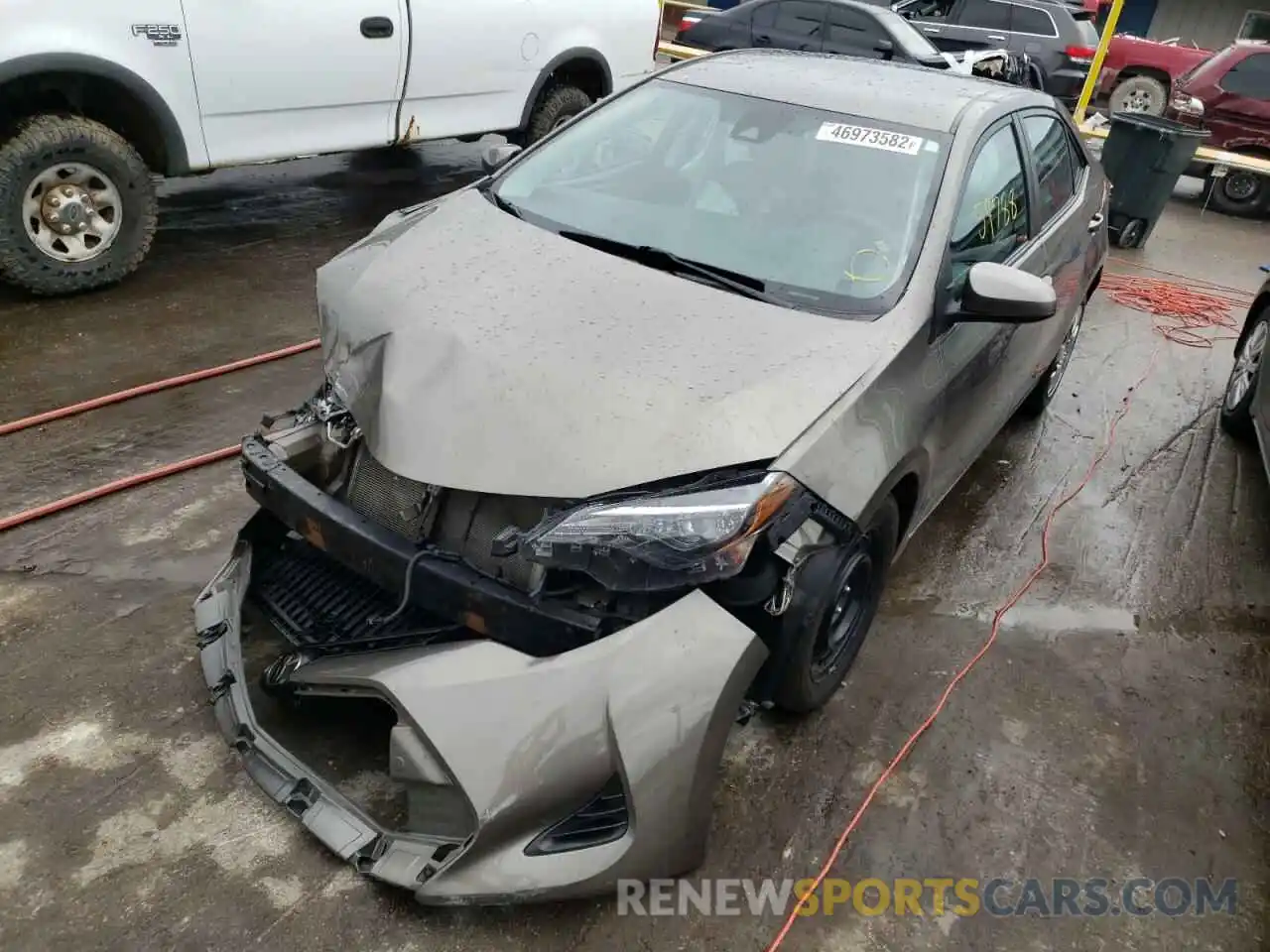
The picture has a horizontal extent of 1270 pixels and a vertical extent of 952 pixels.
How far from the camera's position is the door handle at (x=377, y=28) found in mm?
5336

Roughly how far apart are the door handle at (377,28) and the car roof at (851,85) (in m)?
2.54

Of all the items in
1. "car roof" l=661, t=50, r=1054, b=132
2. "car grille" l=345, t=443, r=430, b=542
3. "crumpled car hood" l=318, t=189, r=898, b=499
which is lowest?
"car grille" l=345, t=443, r=430, b=542

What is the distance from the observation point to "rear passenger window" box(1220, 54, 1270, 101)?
10633 mm

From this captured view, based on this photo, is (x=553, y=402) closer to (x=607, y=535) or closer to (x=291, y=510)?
(x=607, y=535)

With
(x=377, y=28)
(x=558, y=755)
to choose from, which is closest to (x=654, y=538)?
(x=558, y=755)

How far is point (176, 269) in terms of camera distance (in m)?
5.42

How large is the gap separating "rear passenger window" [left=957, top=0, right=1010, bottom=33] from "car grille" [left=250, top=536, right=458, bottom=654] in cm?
1304

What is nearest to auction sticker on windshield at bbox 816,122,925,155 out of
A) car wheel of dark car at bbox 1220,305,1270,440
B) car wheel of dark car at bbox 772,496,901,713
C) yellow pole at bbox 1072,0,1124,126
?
car wheel of dark car at bbox 772,496,901,713

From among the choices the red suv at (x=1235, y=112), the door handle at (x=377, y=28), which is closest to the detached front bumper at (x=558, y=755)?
the door handle at (x=377, y=28)

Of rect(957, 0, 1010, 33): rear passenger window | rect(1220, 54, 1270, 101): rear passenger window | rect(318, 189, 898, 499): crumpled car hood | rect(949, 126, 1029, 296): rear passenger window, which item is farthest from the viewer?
rect(957, 0, 1010, 33): rear passenger window

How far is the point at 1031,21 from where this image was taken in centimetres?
1258

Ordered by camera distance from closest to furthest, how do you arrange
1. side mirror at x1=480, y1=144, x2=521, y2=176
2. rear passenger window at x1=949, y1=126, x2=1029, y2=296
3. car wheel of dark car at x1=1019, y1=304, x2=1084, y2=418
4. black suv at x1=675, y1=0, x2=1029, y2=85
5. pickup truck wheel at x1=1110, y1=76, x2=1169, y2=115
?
rear passenger window at x1=949, y1=126, x2=1029, y2=296 → side mirror at x1=480, y1=144, x2=521, y2=176 → car wheel of dark car at x1=1019, y1=304, x2=1084, y2=418 → black suv at x1=675, y1=0, x2=1029, y2=85 → pickup truck wheel at x1=1110, y1=76, x2=1169, y2=115

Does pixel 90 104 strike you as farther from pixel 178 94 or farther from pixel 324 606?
pixel 324 606

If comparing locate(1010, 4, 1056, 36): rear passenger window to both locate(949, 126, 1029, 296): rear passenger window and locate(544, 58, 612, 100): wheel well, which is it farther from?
locate(949, 126, 1029, 296): rear passenger window
